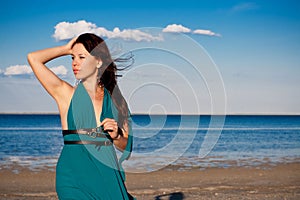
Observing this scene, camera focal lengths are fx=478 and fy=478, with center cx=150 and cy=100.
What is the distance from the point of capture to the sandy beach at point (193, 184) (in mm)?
12352

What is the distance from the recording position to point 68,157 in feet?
11.5

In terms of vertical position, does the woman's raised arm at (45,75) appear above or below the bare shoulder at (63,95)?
above

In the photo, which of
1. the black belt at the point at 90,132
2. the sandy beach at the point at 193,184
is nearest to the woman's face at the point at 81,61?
the black belt at the point at 90,132

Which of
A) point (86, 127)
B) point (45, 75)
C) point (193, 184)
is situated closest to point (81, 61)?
point (45, 75)

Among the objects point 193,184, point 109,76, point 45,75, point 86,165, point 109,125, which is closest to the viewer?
point 109,125

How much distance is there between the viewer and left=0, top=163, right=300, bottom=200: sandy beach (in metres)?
12.4

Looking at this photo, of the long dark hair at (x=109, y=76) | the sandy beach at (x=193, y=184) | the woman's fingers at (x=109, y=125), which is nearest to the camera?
the woman's fingers at (x=109, y=125)

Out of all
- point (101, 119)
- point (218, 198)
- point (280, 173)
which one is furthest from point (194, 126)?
point (280, 173)

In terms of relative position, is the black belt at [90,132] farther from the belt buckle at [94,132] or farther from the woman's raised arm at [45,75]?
the woman's raised arm at [45,75]

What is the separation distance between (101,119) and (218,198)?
8.57 m

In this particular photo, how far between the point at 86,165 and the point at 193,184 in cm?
1186

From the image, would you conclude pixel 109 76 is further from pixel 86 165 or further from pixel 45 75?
pixel 86 165

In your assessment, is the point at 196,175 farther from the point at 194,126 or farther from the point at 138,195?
the point at 194,126

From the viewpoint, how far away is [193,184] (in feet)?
49.3
